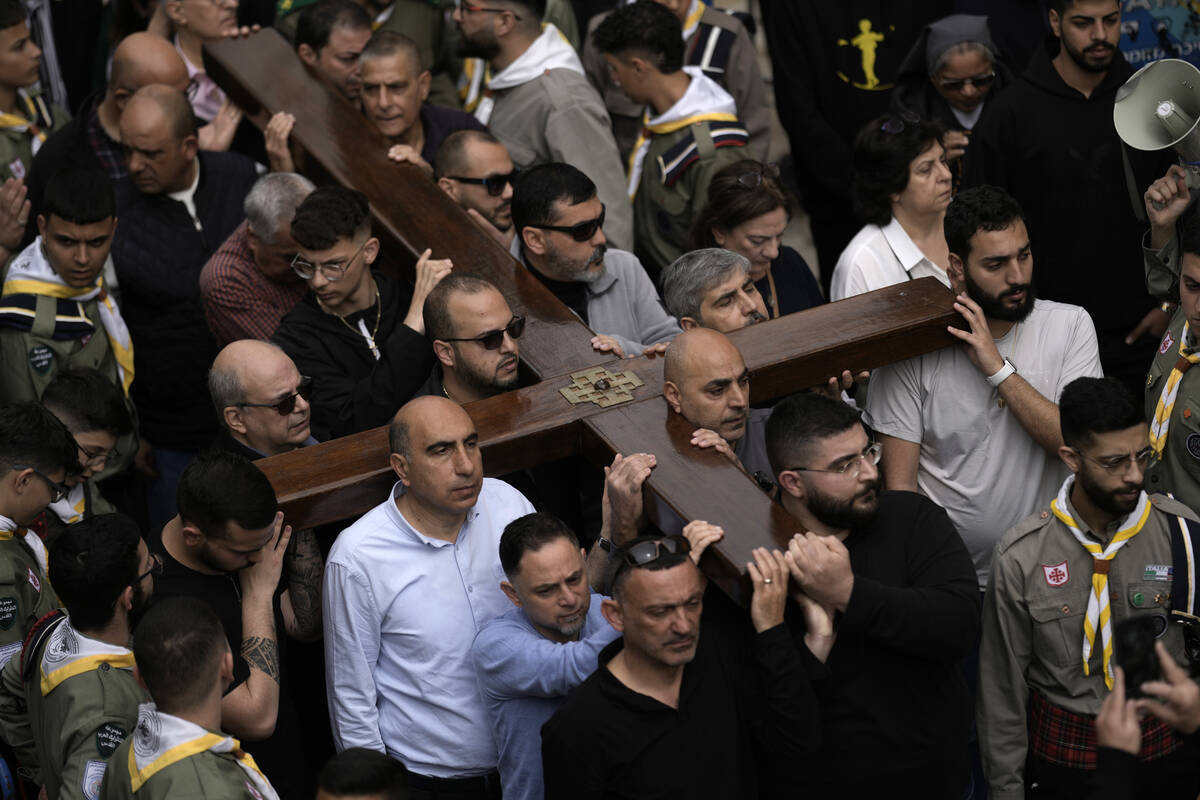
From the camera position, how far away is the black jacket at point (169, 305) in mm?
6613

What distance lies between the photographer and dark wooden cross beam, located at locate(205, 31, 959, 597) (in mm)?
4570

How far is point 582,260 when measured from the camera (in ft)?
19.6

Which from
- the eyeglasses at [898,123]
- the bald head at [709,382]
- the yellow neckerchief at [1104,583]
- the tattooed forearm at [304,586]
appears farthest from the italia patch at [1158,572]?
the tattooed forearm at [304,586]

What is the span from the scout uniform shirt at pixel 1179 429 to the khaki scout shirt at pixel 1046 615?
38 cm

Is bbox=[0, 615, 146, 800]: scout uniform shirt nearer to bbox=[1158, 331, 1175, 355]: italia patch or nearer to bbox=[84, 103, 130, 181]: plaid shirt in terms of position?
bbox=[84, 103, 130, 181]: plaid shirt

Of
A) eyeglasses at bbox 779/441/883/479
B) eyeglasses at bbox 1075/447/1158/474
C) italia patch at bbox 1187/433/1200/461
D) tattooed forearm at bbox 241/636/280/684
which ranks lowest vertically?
tattooed forearm at bbox 241/636/280/684

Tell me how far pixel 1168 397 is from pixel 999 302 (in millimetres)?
700

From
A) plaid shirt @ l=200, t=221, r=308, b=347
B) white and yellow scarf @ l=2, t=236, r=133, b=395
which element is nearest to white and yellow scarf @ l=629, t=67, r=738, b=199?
plaid shirt @ l=200, t=221, r=308, b=347

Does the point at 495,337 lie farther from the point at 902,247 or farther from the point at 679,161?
the point at 679,161

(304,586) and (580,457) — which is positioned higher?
(580,457)

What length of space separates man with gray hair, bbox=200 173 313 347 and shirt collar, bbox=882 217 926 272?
7.74 feet

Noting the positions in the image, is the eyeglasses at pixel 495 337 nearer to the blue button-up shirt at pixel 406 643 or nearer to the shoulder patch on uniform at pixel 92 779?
the blue button-up shirt at pixel 406 643

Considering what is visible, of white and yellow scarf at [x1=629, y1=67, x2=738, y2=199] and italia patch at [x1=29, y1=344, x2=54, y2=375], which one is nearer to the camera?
italia patch at [x1=29, y1=344, x2=54, y2=375]

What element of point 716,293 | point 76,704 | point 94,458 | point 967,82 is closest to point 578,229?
point 716,293
